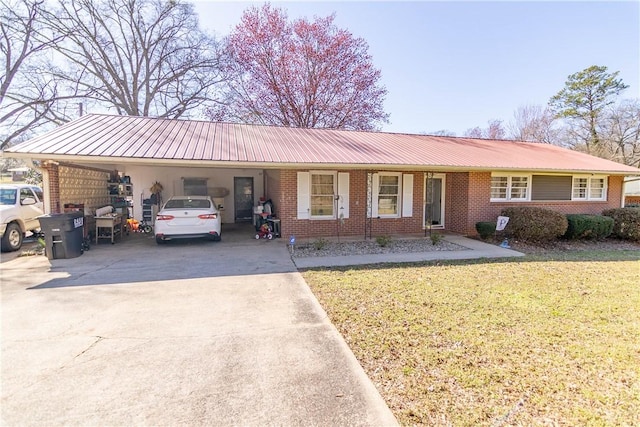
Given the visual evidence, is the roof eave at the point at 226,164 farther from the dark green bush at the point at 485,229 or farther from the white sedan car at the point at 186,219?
the dark green bush at the point at 485,229

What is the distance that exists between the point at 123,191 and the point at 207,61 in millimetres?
12756

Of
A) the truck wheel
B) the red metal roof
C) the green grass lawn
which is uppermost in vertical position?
the red metal roof

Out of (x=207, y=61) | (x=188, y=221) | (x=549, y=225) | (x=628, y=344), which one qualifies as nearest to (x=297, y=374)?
(x=628, y=344)

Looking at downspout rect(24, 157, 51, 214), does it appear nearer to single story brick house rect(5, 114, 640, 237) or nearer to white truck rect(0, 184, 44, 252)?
single story brick house rect(5, 114, 640, 237)

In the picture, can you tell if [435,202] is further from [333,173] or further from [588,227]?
[588,227]

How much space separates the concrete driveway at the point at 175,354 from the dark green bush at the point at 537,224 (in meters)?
7.78

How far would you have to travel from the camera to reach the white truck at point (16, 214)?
8.00m

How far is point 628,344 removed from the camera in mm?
3473

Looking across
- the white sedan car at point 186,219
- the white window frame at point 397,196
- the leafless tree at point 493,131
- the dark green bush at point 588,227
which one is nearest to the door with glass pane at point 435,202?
the white window frame at point 397,196

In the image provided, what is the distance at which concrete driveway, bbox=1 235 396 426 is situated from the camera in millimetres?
2383

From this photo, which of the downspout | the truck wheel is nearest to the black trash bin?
the downspout

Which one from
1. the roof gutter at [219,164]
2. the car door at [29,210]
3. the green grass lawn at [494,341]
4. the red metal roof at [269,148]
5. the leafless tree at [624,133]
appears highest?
the leafless tree at [624,133]

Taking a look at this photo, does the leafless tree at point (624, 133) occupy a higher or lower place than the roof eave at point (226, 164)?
higher

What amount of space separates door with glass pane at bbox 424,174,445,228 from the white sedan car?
24.8ft
